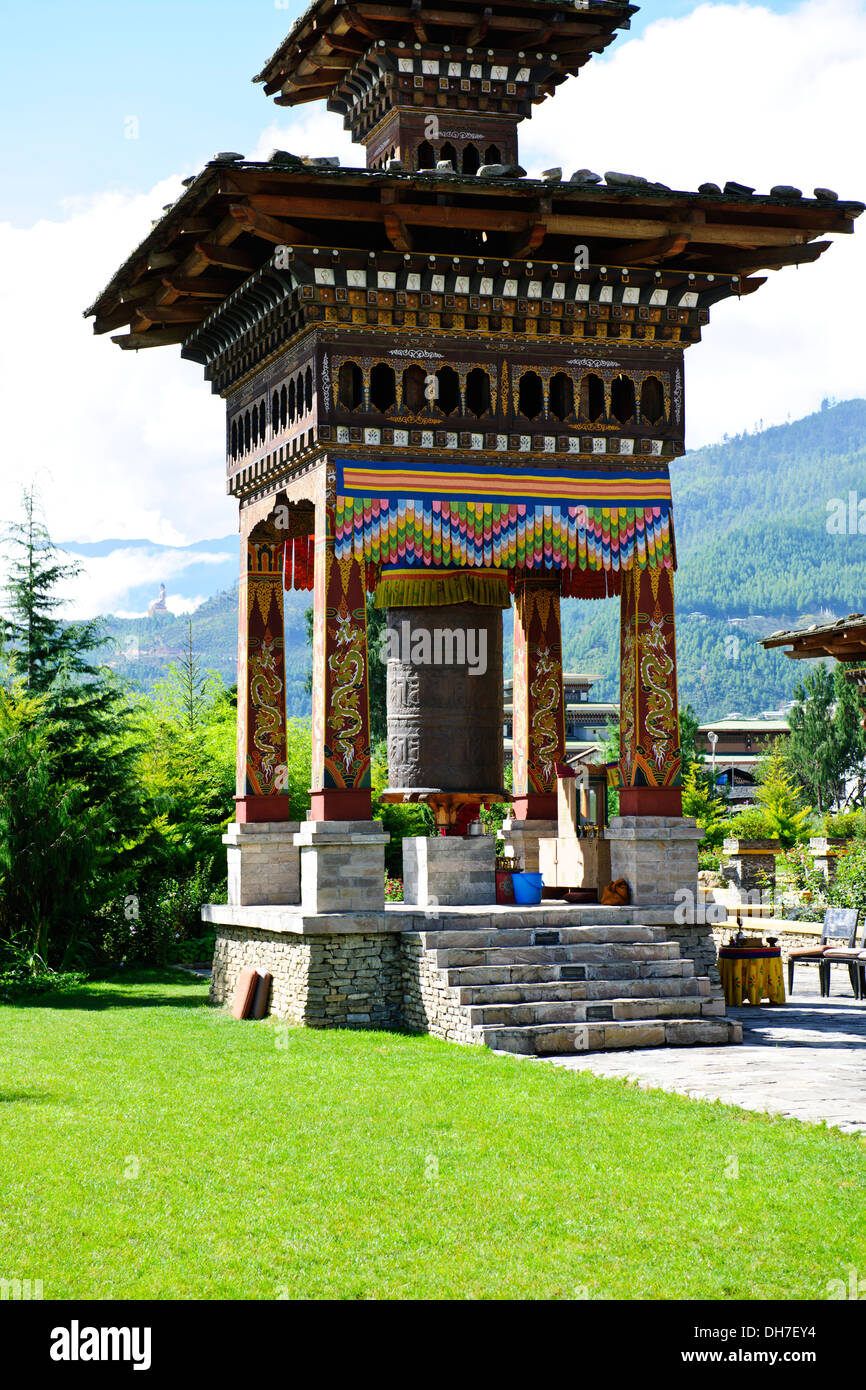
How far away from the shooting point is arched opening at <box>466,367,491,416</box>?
1708 cm

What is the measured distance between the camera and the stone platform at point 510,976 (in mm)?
14461

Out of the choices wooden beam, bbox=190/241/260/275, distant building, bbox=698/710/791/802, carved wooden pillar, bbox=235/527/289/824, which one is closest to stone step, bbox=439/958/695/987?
carved wooden pillar, bbox=235/527/289/824

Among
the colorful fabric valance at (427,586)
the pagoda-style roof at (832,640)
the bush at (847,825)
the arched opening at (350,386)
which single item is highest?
the arched opening at (350,386)

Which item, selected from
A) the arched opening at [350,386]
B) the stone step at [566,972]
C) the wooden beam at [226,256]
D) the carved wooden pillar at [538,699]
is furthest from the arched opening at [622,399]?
the stone step at [566,972]

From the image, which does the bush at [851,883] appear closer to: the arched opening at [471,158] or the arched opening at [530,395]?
the arched opening at [530,395]

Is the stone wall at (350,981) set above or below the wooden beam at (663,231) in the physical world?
below

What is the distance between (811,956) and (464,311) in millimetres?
8893

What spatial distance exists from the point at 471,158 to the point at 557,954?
1002cm

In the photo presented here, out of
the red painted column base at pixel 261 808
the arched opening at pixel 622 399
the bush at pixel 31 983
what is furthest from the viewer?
the bush at pixel 31 983

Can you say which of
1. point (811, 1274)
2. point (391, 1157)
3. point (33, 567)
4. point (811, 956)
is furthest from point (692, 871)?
point (33, 567)

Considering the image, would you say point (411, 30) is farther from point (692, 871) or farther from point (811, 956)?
point (811, 956)

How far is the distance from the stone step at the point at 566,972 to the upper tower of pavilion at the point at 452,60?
980cm

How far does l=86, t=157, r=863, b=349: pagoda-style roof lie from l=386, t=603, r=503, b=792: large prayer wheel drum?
450cm

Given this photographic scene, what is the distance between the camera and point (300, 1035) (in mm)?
15219
